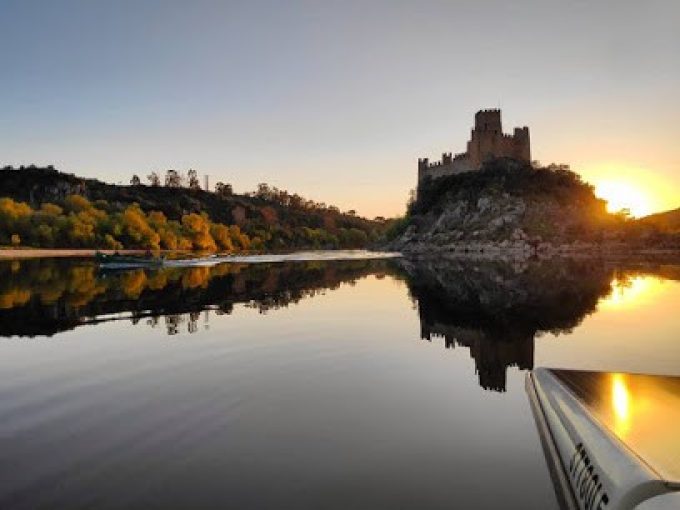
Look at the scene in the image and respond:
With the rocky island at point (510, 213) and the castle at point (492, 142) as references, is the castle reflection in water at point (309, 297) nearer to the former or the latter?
the rocky island at point (510, 213)

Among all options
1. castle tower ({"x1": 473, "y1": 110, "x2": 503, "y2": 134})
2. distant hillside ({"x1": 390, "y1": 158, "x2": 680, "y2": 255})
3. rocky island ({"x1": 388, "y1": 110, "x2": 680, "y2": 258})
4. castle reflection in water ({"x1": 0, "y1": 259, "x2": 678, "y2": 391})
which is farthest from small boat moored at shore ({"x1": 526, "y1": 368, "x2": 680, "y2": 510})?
castle tower ({"x1": 473, "y1": 110, "x2": 503, "y2": 134})

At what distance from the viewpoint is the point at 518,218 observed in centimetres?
15775

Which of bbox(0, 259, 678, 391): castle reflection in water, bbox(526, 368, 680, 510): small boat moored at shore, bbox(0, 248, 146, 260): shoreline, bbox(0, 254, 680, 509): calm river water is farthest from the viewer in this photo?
bbox(0, 248, 146, 260): shoreline

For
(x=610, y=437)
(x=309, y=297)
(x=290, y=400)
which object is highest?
(x=610, y=437)

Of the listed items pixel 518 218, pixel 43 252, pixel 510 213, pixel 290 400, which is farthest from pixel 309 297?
pixel 510 213

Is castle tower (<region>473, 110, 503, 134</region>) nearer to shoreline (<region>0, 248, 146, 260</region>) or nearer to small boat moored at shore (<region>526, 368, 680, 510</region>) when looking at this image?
shoreline (<region>0, 248, 146, 260</region>)

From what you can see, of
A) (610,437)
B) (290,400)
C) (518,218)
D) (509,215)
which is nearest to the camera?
(610,437)

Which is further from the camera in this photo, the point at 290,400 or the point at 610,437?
the point at 290,400

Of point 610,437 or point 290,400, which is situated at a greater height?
point 610,437

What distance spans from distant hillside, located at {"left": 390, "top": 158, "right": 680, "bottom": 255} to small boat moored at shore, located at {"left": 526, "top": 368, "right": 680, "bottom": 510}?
139349 millimetres

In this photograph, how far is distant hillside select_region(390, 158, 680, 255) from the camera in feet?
491

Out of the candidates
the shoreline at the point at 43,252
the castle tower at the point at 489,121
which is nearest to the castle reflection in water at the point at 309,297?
the shoreline at the point at 43,252

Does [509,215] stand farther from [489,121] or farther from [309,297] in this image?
[309,297]

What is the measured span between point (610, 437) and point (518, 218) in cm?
15869
